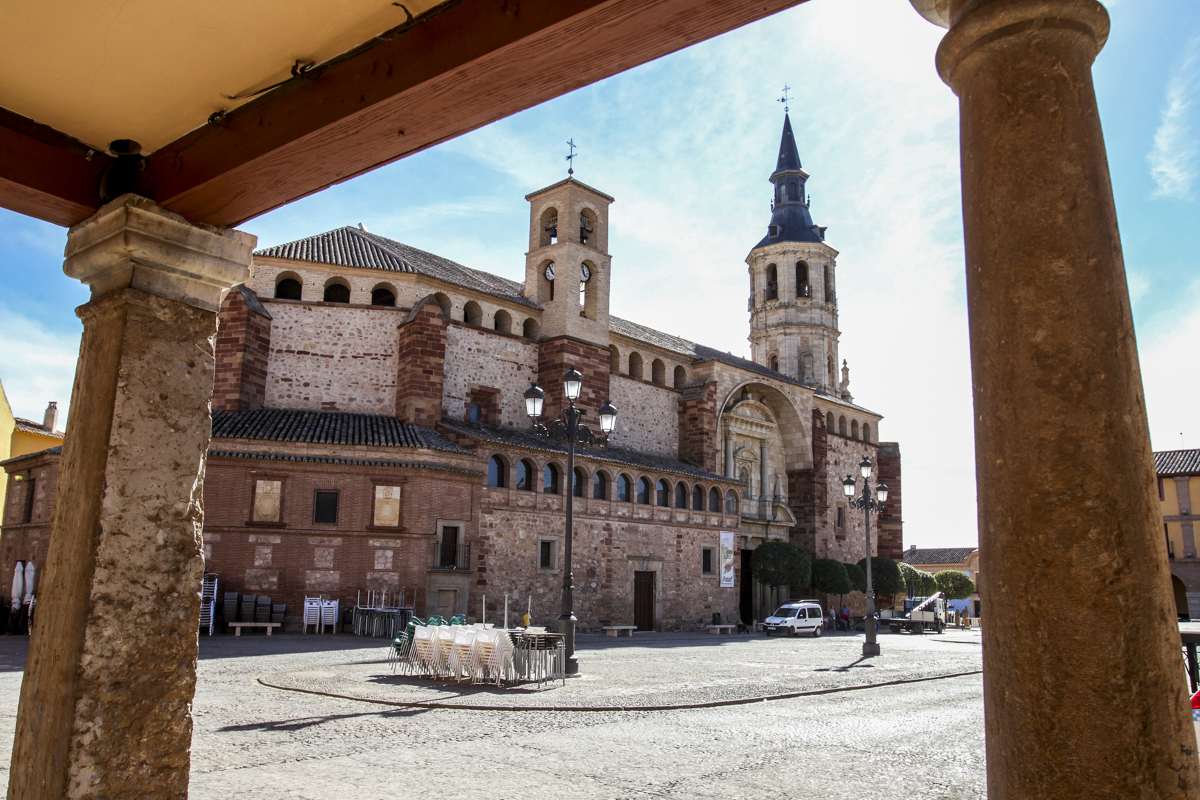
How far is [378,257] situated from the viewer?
98.2 feet

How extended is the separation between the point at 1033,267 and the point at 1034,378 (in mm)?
268

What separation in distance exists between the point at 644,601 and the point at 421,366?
12076 mm

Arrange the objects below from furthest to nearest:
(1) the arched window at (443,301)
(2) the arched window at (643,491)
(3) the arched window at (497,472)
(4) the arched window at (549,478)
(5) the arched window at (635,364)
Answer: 1. (5) the arched window at (635,364)
2. (2) the arched window at (643,491)
3. (1) the arched window at (443,301)
4. (4) the arched window at (549,478)
5. (3) the arched window at (497,472)

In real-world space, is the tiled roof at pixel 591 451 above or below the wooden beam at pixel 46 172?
above


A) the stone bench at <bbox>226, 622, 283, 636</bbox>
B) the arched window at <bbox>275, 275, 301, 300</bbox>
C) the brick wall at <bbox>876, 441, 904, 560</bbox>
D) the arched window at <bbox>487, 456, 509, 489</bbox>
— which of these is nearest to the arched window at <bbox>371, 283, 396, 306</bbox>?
the arched window at <bbox>275, 275, 301, 300</bbox>

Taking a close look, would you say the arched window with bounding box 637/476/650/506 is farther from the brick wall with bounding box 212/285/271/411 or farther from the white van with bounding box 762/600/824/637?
the brick wall with bounding box 212/285/271/411

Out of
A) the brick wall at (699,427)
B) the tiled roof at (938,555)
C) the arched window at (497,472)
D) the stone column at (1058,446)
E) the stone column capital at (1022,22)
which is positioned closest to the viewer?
the stone column at (1058,446)

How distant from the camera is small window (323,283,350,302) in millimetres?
28781

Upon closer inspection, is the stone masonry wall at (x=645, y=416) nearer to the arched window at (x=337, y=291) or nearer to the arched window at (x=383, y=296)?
the arched window at (x=383, y=296)

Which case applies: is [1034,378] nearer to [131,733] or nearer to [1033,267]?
[1033,267]

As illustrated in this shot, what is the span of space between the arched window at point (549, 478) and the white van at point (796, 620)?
34.7 ft

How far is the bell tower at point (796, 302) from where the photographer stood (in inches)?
2055

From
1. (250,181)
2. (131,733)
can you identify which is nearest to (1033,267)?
(250,181)

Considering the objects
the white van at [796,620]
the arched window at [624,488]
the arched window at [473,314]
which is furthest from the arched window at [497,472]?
the white van at [796,620]
